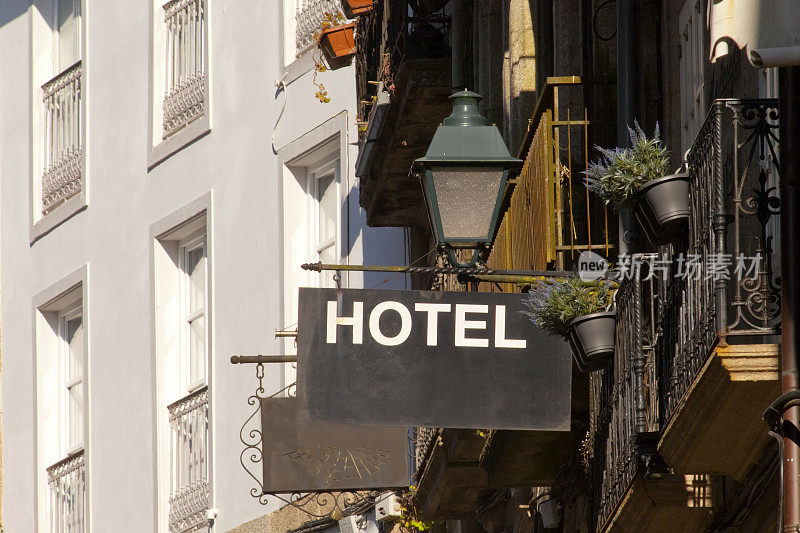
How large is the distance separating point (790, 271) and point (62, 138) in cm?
1658

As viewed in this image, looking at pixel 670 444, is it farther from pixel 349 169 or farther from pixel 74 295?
pixel 74 295

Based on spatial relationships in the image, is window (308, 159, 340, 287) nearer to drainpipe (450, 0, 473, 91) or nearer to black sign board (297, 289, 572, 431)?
drainpipe (450, 0, 473, 91)

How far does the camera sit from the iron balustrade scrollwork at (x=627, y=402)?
8.59m

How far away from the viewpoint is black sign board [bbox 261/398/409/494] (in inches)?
561

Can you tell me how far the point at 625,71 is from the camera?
10.2 metres

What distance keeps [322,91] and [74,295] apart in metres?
5.32

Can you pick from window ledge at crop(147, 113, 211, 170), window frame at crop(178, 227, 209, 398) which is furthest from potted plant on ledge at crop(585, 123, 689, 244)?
window ledge at crop(147, 113, 211, 170)

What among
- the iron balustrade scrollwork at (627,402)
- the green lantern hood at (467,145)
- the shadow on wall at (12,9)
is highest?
the shadow on wall at (12,9)

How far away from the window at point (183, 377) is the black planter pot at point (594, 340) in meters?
9.88

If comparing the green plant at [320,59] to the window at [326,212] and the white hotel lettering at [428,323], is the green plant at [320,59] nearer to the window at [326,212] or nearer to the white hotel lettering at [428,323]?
the window at [326,212]

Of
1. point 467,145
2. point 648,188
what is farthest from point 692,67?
point 648,188

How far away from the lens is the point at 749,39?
643 cm

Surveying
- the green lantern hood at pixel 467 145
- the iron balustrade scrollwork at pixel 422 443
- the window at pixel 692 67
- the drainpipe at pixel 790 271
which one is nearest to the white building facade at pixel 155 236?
the iron balustrade scrollwork at pixel 422 443

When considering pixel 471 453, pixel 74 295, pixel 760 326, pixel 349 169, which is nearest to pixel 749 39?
pixel 760 326
